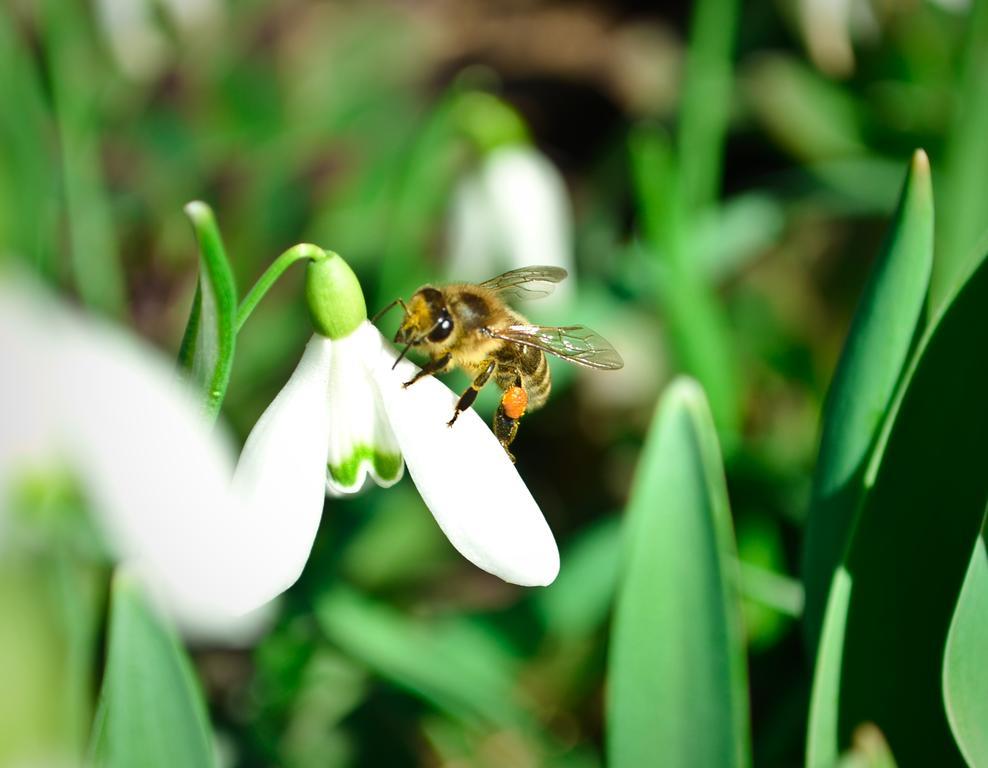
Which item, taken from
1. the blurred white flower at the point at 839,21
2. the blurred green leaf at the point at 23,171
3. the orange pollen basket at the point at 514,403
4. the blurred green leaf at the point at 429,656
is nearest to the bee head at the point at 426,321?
the orange pollen basket at the point at 514,403

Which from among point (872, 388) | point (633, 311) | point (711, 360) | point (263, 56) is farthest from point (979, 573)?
point (263, 56)

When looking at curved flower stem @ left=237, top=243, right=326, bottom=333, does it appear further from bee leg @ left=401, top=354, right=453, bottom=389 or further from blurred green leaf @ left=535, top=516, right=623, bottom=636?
blurred green leaf @ left=535, top=516, right=623, bottom=636

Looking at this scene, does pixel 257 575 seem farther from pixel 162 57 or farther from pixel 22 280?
pixel 162 57

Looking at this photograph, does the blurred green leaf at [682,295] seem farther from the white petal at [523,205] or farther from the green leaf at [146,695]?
the green leaf at [146,695]

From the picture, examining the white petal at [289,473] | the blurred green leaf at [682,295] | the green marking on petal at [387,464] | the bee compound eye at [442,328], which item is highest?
the bee compound eye at [442,328]

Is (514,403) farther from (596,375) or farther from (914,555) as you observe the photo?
(596,375)

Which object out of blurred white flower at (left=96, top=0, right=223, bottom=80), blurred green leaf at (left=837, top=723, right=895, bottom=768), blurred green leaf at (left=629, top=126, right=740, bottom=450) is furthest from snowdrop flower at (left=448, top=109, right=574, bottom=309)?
blurred green leaf at (left=837, top=723, right=895, bottom=768)

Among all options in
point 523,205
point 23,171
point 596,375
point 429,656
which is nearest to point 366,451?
point 429,656
